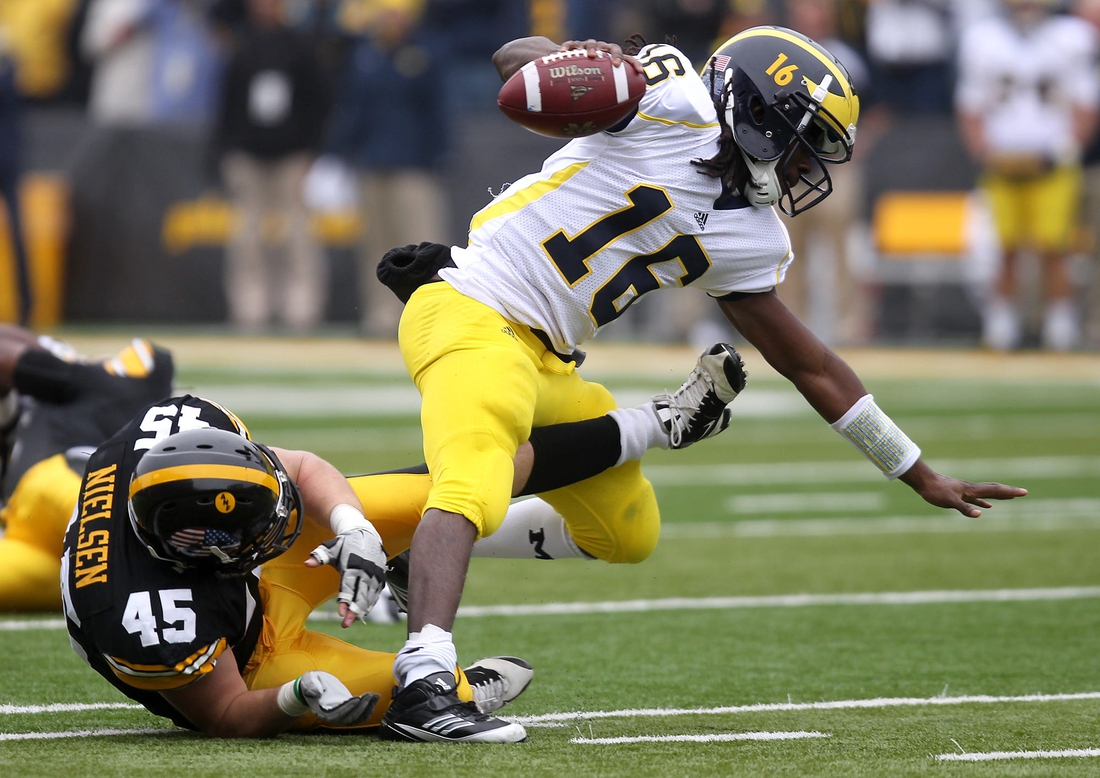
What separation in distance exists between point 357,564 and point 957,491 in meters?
1.52

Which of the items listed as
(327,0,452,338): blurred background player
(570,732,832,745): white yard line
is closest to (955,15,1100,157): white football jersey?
(327,0,452,338): blurred background player

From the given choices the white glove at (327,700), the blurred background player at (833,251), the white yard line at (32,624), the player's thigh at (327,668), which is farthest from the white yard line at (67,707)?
the blurred background player at (833,251)

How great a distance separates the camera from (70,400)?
5.53 meters

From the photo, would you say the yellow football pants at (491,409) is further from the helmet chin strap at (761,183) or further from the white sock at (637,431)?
the helmet chin strap at (761,183)

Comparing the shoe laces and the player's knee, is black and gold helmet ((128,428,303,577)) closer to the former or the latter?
the player's knee

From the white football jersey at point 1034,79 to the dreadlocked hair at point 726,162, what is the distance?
26.6 feet

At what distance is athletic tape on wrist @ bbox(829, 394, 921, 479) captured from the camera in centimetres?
411

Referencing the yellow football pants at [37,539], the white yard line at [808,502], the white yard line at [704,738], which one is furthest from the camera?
the white yard line at [808,502]

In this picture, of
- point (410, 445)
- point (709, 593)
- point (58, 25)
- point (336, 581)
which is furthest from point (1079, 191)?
point (336, 581)

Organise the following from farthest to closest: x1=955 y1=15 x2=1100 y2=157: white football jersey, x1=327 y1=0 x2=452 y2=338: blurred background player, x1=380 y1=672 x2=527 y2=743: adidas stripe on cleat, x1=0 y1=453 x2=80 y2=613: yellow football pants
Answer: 1. x1=327 y1=0 x2=452 y2=338: blurred background player
2. x1=955 y1=15 x2=1100 y2=157: white football jersey
3. x1=0 y1=453 x2=80 y2=613: yellow football pants
4. x1=380 y1=672 x2=527 y2=743: adidas stripe on cleat

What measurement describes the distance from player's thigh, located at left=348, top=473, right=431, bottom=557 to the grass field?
1.63ft

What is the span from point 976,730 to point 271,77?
10.2 m

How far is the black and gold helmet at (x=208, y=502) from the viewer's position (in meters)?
3.29

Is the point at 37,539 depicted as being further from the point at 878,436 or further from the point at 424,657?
the point at 878,436
